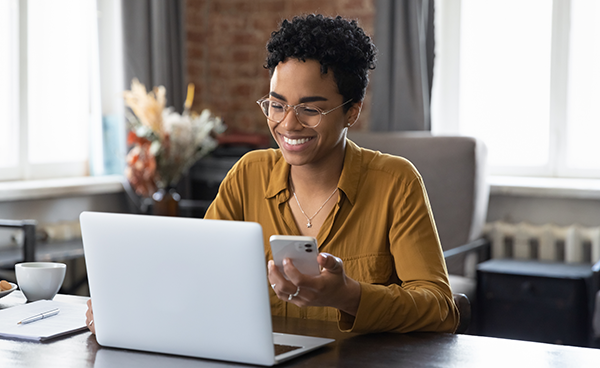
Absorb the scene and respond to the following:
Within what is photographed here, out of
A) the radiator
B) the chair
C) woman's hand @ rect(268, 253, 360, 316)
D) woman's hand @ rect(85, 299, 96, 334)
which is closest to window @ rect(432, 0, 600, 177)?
the radiator

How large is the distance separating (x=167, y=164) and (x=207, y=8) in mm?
1430

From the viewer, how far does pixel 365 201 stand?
1.63m

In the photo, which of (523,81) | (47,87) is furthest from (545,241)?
(47,87)

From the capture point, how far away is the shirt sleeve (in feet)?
4.34

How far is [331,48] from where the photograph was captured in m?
1.56

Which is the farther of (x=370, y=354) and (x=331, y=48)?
(x=331, y=48)

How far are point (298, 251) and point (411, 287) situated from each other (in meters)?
0.43

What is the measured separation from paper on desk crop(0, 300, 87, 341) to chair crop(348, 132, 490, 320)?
207cm

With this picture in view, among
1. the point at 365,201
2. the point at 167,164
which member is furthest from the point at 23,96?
the point at 365,201

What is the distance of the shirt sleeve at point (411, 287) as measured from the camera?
1324 mm

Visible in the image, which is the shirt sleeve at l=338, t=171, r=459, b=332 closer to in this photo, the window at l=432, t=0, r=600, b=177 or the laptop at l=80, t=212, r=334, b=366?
the laptop at l=80, t=212, r=334, b=366

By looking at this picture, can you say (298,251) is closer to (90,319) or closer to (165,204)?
(90,319)

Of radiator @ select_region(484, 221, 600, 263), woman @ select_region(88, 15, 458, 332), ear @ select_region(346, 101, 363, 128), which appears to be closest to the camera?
woman @ select_region(88, 15, 458, 332)

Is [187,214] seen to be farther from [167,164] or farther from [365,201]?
[365,201]
